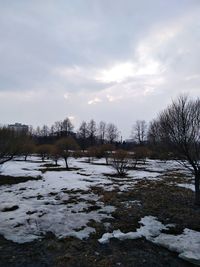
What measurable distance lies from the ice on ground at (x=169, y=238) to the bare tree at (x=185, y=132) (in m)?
3.70

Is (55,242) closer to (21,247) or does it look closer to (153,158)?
(21,247)

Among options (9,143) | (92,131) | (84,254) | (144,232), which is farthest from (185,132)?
(92,131)

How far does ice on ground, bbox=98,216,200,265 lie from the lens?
6137 millimetres

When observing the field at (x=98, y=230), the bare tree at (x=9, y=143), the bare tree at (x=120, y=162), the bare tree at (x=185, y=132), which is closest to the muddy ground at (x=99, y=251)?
the field at (x=98, y=230)

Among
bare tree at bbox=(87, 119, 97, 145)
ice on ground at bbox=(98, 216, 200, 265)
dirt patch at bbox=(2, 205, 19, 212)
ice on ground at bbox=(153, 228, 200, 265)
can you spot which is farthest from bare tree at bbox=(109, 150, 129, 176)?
bare tree at bbox=(87, 119, 97, 145)

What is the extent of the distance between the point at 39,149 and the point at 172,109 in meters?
32.6

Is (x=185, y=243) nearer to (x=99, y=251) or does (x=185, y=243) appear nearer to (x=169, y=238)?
(x=169, y=238)

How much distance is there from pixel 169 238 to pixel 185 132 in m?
5.04

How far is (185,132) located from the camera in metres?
10.9

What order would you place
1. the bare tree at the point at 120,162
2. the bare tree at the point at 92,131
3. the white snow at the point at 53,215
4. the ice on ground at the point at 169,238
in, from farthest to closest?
the bare tree at the point at 92,131 → the bare tree at the point at 120,162 → the white snow at the point at 53,215 → the ice on ground at the point at 169,238

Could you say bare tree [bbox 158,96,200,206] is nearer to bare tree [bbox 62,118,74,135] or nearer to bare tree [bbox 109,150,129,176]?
bare tree [bbox 109,150,129,176]

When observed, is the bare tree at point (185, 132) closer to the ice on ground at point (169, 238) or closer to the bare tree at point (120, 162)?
the ice on ground at point (169, 238)

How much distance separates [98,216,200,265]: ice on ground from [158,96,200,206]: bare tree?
370 cm

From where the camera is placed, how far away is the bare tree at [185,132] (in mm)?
10828
